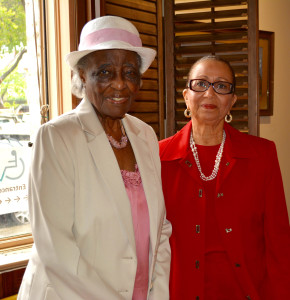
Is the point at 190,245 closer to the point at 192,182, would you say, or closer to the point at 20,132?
the point at 192,182

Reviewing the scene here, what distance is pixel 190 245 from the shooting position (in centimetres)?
181

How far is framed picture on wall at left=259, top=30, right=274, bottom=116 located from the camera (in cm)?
393

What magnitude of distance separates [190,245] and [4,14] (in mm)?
1495

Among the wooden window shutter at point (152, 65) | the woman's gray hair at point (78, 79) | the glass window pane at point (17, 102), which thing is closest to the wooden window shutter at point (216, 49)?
the wooden window shutter at point (152, 65)

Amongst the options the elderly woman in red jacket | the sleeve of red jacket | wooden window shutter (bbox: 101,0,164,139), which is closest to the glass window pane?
wooden window shutter (bbox: 101,0,164,139)

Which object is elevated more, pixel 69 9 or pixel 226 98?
pixel 69 9

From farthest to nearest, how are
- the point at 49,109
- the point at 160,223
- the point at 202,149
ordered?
the point at 49,109 → the point at 202,149 → the point at 160,223

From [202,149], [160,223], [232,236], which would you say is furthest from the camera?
[202,149]

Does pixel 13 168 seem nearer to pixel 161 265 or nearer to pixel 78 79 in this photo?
pixel 78 79

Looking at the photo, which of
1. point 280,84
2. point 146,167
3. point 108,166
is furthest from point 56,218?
point 280,84

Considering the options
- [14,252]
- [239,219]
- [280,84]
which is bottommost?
[14,252]

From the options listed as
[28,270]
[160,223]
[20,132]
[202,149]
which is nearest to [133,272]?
[160,223]

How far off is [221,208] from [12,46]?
1.38 m

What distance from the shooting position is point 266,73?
3.97 metres
